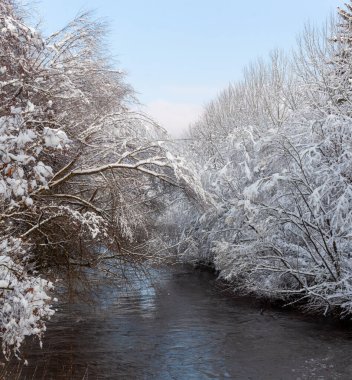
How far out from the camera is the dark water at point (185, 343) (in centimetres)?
859

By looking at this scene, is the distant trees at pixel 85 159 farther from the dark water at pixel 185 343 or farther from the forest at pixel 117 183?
the dark water at pixel 185 343

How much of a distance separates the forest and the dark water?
0.82 meters

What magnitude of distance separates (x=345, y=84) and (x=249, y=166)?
5.57 meters

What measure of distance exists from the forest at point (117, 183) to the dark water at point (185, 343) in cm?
82

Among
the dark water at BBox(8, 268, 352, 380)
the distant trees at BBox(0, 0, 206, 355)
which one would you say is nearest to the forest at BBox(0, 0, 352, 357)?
the distant trees at BBox(0, 0, 206, 355)

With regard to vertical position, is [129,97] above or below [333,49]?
below

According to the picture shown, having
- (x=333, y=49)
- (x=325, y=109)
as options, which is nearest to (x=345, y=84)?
(x=325, y=109)

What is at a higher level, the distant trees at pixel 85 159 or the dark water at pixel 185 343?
the distant trees at pixel 85 159

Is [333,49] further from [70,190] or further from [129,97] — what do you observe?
[70,190]

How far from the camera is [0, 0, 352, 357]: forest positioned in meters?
5.51

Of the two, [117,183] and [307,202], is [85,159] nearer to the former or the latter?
[117,183]

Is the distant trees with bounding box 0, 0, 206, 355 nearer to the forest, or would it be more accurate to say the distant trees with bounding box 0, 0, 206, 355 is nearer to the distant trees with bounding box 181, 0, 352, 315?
the forest

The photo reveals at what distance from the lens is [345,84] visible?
12.0 metres

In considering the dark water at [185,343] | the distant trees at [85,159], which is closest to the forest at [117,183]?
the distant trees at [85,159]
